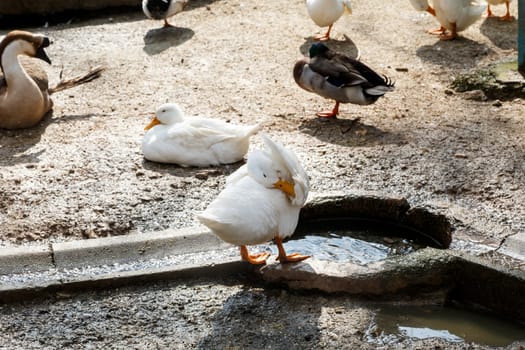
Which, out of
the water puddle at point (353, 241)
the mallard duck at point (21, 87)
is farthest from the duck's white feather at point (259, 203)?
the mallard duck at point (21, 87)

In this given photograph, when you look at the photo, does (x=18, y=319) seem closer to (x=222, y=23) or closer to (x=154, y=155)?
(x=154, y=155)

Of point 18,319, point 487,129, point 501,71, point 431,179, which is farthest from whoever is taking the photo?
point 501,71

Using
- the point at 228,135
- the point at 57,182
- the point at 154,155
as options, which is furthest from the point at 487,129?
the point at 57,182

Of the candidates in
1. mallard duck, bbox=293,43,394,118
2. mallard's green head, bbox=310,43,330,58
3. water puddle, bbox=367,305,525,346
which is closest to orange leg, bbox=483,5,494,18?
mallard duck, bbox=293,43,394,118

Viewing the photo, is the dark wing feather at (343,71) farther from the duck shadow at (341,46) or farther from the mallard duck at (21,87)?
the mallard duck at (21,87)

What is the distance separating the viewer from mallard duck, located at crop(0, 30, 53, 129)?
7418mm

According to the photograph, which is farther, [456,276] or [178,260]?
[178,260]

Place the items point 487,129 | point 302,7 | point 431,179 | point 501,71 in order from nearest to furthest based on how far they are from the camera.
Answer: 1. point 431,179
2. point 487,129
3. point 501,71
4. point 302,7

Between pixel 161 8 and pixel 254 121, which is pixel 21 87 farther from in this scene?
pixel 161 8

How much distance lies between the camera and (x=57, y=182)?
20.7 feet

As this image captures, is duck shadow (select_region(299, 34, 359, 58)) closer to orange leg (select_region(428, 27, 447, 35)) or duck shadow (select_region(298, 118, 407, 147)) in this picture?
orange leg (select_region(428, 27, 447, 35))

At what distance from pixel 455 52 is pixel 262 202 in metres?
5.17

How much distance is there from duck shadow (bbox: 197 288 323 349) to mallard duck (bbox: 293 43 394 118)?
2.92 m

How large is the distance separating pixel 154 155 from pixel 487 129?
2889 millimetres
